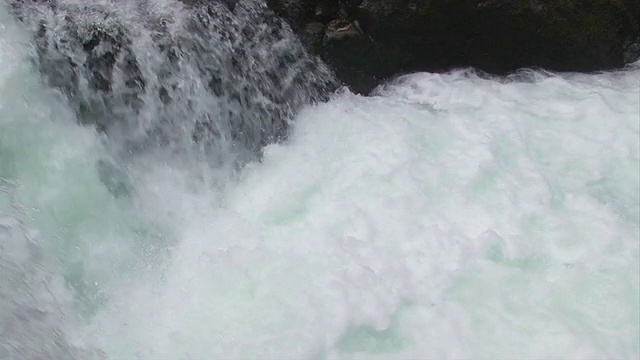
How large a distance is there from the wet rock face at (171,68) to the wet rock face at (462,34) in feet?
1.55

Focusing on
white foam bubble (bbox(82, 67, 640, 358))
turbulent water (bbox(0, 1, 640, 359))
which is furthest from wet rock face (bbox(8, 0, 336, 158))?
white foam bubble (bbox(82, 67, 640, 358))

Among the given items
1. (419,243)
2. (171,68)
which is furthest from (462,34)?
(171,68)

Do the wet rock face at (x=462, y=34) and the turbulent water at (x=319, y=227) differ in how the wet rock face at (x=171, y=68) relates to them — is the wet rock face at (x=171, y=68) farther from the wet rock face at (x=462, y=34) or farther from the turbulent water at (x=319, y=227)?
the wet rock face at (x=462, y=34)

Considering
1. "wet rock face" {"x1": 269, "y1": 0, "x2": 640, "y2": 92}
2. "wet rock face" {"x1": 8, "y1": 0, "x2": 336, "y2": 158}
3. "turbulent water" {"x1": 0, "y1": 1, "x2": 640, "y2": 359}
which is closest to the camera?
"turbulent water" {"x1": 0, "y1": 1, "x2": 640, "y2": 359}

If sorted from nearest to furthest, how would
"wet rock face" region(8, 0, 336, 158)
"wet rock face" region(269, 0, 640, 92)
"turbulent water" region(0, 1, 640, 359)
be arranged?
1. "turbulent water" region(0, 1, 640, 359)
2. "wet rock face" region(8, 0, 336, 158)
3. "wet rock face" region(269, 0, 640, 92)

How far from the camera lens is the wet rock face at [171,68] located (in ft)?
15.2

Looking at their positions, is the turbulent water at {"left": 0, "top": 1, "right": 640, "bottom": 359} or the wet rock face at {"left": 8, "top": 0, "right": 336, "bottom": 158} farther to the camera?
the wet rock face at {"left": 8, "top": 0, "right": 336, "bottom": 158}

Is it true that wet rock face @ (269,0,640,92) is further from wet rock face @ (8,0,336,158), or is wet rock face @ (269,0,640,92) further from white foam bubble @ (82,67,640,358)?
white foam bubble @ (82,67,640,358)

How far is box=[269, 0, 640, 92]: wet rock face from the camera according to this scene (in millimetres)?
5641

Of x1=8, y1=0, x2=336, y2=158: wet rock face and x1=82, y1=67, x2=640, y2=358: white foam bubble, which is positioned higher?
x1=8, y1=0, x2=336, y2=158: wet rock face

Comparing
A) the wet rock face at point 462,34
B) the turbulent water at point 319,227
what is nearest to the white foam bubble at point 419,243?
the turbulent water at point 319,227

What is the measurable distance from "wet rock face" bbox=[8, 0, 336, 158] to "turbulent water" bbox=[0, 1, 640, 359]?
0.11ft

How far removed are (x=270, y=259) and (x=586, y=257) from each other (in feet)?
6.70

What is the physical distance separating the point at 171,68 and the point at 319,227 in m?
1.83
